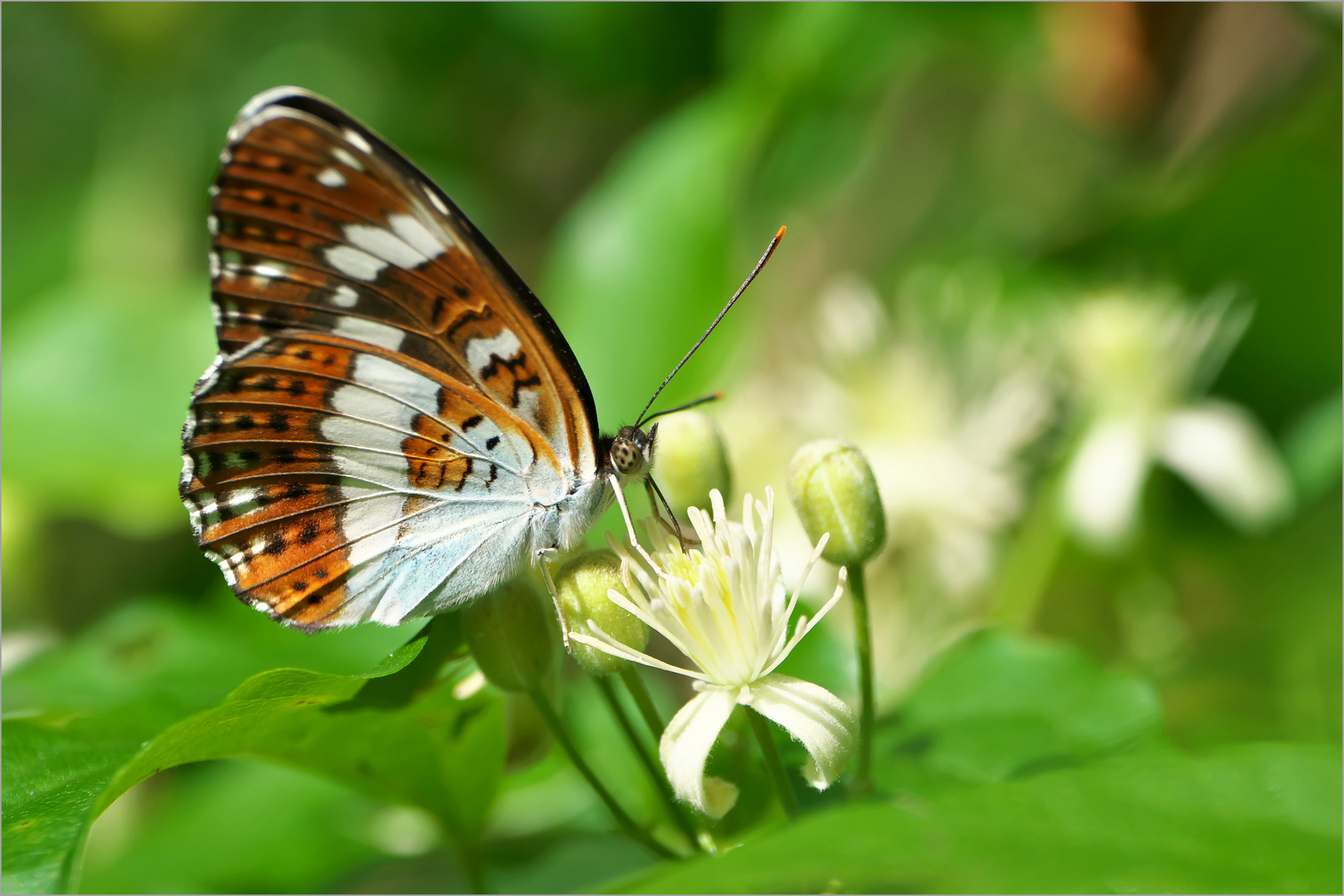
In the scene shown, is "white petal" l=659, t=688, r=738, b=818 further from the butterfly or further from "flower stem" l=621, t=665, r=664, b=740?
the butterfly

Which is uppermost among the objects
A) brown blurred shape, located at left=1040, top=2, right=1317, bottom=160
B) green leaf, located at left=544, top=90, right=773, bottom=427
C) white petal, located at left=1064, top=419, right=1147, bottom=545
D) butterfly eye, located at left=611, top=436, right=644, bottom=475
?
brown blurred shape, located at left=1040, top=2, right=1317, bottom=160

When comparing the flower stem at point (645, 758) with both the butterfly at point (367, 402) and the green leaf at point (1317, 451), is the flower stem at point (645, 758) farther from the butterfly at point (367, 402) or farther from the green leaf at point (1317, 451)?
the green leaf at point (1317, 451)

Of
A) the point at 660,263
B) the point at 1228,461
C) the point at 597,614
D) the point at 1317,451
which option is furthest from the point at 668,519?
the point at 1317,451

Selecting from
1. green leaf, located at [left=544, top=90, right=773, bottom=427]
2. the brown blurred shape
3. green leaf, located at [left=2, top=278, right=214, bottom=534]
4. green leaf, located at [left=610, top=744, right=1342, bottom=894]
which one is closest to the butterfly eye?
green leaf, located at [left=610, top=744, right=1342, bottom=894]

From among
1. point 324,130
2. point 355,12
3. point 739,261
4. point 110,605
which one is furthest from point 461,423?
point 355,12

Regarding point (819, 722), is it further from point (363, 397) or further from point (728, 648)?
point (363, 397)

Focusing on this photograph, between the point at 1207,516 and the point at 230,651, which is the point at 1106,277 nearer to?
the point at 1207,516
